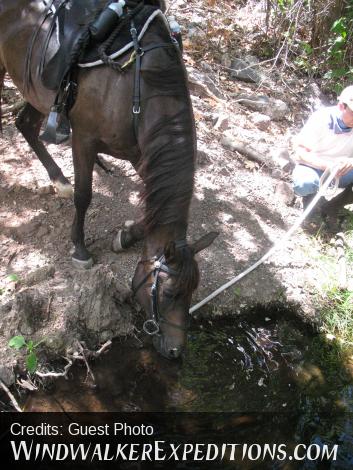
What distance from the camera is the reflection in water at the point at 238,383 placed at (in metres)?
3.03

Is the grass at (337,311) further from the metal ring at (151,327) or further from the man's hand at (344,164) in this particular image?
the metal ring at (151,327)

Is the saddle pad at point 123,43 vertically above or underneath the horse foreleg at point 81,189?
above

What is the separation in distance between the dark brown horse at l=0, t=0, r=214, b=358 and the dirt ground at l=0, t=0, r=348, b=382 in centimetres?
25

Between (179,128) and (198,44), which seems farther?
(198,44)

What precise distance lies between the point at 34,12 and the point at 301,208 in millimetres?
3076

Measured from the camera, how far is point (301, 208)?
492 cm

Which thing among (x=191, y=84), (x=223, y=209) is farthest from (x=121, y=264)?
(x=191, y=84)

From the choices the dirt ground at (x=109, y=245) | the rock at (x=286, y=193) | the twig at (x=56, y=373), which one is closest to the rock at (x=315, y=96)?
the dirt ground at (x=109, y=245)

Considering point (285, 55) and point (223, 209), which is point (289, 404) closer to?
point (223, 209)

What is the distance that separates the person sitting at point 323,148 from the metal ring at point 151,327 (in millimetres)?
2422

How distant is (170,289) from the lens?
2.68m

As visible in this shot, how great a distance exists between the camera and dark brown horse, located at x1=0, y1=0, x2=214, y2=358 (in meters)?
2.71

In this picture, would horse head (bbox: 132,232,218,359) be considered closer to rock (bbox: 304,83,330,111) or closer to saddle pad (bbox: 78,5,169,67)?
saddle pad (bbox: 78,5,169,67)

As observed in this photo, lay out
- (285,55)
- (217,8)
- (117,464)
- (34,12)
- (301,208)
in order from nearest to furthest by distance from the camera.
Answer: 1. (117,464)
2. (34,12)
3. (301,208)
4. (285,55)
5. (217,8)
